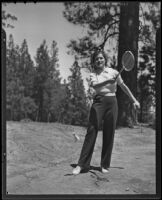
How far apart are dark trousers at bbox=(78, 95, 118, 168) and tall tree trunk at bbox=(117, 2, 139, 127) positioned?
0.15 m

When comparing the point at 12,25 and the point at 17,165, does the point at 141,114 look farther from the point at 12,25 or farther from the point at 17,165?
the point at 12,25

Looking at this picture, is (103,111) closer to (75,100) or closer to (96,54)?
(75,100)

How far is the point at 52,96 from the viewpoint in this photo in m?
5.87

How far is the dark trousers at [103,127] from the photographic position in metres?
5.57

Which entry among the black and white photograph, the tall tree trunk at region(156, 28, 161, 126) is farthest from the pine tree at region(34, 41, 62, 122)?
the tall tree trunk at region(156, 28, 161, 126)

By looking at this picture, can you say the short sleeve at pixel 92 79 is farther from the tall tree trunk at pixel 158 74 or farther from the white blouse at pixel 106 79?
the tall tree trunk at pixel 158 74

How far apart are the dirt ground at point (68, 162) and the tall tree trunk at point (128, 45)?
24 cm

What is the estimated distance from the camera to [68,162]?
5684 millimetres

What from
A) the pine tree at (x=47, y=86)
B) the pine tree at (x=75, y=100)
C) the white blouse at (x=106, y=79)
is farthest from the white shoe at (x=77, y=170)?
the white blouse at (x=106, y=79)

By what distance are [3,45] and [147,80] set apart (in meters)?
2.38

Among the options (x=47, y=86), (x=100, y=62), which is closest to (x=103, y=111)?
(x=100, y=62)

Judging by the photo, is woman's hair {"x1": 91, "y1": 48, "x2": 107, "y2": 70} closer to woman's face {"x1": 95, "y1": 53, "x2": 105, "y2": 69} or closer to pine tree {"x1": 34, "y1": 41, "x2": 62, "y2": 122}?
woman's face {"x1": 95, "y1": 53, "x2": 105, "y2": 69}

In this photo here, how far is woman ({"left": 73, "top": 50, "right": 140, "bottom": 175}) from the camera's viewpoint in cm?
555

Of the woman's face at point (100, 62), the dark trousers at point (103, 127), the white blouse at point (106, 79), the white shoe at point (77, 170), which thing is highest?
the woman's face at point (100, 62)
